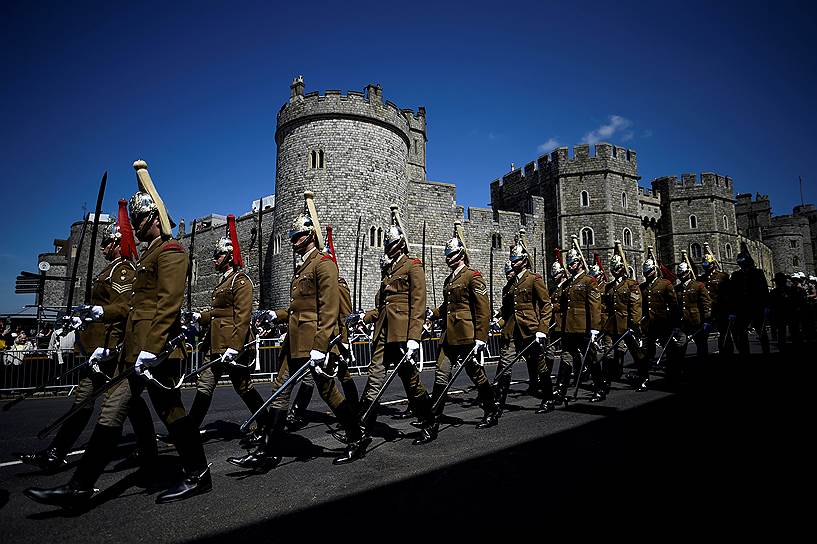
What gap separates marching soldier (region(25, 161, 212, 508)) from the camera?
12.0 feet

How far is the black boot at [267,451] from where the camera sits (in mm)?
4473

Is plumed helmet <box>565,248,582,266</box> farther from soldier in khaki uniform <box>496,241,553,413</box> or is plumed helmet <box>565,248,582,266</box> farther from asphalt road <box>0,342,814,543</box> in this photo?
asphalt road <box>0,342,814,543</box>

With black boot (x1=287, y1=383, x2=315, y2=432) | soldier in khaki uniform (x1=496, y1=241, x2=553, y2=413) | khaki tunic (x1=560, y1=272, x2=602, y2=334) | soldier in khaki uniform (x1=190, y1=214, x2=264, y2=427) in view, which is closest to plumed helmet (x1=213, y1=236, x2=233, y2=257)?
A: soldier in khaki uniform (x1=190, y1=214, x2=264, y2=427)

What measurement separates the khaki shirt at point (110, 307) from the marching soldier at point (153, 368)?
5.28 feet

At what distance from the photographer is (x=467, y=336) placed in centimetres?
629

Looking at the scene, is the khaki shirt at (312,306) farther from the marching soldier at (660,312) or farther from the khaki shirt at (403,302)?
the marching soldier at (660,312)

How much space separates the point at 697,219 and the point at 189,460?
52.5 m

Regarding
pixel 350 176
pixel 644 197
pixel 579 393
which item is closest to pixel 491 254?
pixel 350 176

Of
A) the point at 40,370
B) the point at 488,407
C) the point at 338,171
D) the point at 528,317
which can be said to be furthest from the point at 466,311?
the point at 338,171

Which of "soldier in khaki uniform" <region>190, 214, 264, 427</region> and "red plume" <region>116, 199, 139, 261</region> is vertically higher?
A: "red plume" <region>116, 199, 139, 261</region>

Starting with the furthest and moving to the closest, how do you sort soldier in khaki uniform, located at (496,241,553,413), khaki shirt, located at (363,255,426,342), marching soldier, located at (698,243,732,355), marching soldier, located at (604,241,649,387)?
1. marching soldier, located at (698,243,732,355)
2. marching soldier, located at (604,241,649,387)
3. soldier in khaki uniform, located at (496,241,553,413)
4. khaki shirt, located at (363,255,426,342)

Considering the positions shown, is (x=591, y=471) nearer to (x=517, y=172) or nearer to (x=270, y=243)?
(x=270, y=243)

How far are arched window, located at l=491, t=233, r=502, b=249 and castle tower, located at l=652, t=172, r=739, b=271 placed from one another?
797 inches

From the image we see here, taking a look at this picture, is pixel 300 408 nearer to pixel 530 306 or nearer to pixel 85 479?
pixel 85 479
